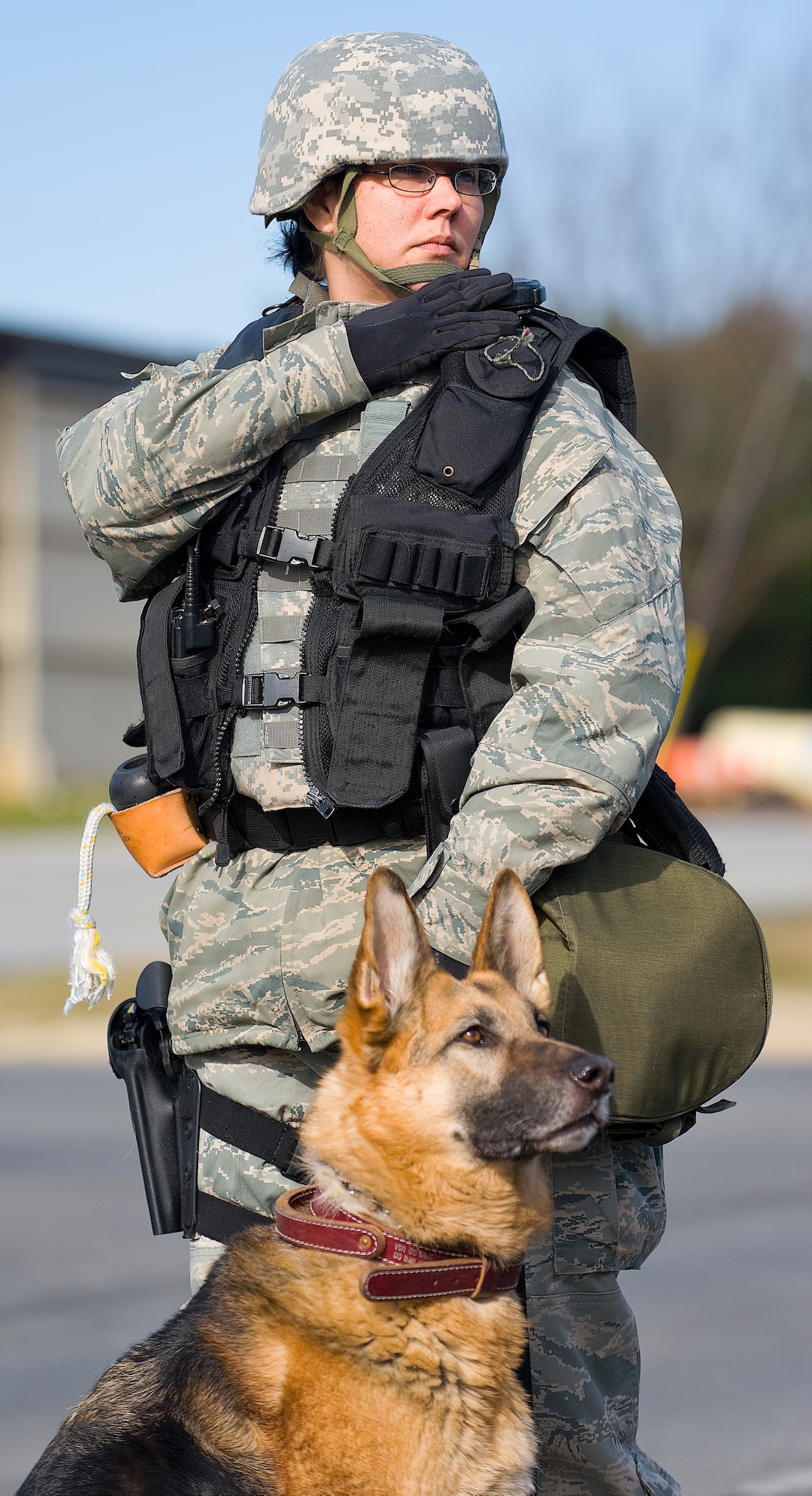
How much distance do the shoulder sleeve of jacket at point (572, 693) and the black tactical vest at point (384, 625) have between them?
0.09m

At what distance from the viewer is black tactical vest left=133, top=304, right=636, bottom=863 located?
278cm

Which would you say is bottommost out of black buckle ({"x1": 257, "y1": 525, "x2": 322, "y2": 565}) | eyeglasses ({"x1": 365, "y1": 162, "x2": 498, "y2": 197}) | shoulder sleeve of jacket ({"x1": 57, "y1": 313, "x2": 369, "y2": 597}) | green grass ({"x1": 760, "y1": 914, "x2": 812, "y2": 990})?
green grass ({"x1": 760, "y1": 914, "x2": 812, "y2": 990})

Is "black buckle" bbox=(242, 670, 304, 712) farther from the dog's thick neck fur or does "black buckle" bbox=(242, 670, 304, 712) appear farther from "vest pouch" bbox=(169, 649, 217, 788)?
the dog's thick neck fur

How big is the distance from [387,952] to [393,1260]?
517mm

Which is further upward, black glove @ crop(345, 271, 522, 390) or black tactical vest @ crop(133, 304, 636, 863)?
black glove @ crop(345, 271, 522, 390)

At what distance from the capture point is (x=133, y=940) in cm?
1202

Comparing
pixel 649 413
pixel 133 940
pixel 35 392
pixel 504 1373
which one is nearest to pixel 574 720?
pixel 504 1373

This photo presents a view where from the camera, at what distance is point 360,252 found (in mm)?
3158

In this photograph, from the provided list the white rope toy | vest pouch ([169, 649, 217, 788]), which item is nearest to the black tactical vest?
vest pouch ([169, 649, 217, 788])

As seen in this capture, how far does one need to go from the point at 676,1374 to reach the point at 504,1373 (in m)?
2.43

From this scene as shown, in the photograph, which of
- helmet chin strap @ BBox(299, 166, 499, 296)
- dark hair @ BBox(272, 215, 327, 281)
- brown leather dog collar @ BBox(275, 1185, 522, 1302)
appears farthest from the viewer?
dark hair @ BBox(272, 215, 327, 281)

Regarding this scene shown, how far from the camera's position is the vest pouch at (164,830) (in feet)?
10.1

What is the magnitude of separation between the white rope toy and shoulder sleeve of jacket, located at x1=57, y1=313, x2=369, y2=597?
0.64 m

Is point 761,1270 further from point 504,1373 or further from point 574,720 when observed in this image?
point 574,720
